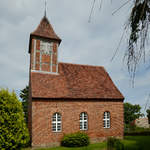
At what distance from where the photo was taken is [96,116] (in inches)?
674

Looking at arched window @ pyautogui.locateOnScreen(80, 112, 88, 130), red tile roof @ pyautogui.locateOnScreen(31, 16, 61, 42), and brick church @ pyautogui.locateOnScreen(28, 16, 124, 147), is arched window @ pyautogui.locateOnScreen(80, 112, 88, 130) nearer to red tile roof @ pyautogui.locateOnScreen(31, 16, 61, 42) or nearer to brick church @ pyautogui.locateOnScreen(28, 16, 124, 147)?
brick church @ pyautogui.locateOnScreen(28, 16, 124, 147)

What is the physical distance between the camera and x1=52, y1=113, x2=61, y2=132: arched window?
50.7 feet

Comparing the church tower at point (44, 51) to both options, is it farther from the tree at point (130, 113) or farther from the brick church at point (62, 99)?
the tree at point (130, 113)

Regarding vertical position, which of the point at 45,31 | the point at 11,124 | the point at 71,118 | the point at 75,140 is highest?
the point at 45,31

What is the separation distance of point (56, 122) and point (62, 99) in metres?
2.50

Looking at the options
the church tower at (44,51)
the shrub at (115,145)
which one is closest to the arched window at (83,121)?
the church tower at (44,51)

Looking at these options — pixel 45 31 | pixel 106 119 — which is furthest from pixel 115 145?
pixel 45 31

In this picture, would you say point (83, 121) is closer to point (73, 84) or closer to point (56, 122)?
point (56, 122)

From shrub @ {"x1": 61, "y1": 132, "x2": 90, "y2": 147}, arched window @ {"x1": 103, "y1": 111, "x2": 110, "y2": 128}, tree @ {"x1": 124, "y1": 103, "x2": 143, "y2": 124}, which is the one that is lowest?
tree @ {"x1": 124, "y1": 103, "x2": 143, "y2": 124}

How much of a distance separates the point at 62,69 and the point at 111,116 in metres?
8.62

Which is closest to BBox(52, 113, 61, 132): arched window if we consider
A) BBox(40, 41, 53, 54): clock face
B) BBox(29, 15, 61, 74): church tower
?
BBox(29, 15, 61, 74): church tower

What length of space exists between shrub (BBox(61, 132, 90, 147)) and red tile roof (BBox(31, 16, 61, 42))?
11.9 metres

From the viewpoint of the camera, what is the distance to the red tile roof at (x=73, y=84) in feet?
53.3

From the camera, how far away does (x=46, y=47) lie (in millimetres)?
18578
